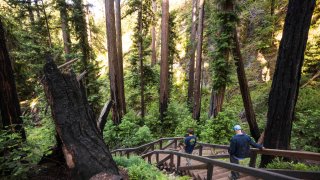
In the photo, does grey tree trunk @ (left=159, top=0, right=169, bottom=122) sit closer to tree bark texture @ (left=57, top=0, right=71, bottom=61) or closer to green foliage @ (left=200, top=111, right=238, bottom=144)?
green foliage @ (left=200, top=111, right=238, bottom=144)

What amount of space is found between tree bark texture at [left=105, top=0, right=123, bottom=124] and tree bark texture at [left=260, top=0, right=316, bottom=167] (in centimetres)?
1146

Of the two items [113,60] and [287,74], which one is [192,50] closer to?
[113,60]

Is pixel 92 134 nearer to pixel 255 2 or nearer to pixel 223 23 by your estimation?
pixel 223 23

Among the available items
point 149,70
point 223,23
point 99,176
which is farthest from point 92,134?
point 149,70

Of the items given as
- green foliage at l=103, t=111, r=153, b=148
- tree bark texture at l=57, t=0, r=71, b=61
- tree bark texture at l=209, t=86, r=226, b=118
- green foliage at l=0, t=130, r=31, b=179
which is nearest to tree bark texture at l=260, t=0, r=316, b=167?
tree bark texture at l=209, t=86, r=226, b=118

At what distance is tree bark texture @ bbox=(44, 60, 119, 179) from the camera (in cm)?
412

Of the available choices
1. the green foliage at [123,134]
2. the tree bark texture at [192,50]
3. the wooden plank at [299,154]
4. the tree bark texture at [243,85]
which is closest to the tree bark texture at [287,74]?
the wooden plank at [299,154]

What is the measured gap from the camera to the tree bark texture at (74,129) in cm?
412

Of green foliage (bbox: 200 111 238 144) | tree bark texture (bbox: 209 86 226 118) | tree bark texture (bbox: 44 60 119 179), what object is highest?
tree bark texture (bbox: 44 60 119 179)

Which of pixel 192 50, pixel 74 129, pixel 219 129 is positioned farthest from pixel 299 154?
pixel 192 50

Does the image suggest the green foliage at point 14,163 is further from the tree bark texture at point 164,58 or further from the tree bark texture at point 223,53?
the tree bark texture at point 164,58

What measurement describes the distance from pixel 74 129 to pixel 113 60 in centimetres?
1180

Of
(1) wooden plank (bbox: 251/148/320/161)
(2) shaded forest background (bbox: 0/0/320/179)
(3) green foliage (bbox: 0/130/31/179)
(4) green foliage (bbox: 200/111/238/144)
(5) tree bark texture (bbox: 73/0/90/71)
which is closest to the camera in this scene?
(3) green foliage (bbox: 0/130/31/179)

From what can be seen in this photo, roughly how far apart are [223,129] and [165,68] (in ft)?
22.6
